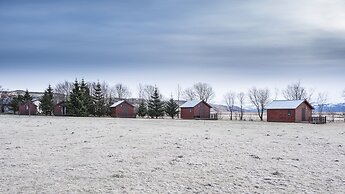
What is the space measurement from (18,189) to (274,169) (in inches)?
282

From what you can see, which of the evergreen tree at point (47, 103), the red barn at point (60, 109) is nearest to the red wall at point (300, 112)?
the red barn at point (60, 109)

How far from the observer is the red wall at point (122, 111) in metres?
69.6

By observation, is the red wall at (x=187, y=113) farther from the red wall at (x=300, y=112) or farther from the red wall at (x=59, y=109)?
the red wall at (x=59, y=109)

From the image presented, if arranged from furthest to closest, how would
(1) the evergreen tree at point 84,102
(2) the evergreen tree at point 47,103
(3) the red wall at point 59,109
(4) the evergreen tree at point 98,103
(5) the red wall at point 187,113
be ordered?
(2) the evergreen tree at point 47,103
(3) the red wall at point 59,109
(4) the evergreen tree at point 98,103
(5) the red wall at point 187,113
(1) the evergreen tree at point 84,102

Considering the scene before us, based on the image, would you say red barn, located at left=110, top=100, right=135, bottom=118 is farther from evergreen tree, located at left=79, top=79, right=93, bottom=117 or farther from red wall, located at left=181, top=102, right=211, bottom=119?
red wall, located at left=181, top=102, right=211, bottom=119

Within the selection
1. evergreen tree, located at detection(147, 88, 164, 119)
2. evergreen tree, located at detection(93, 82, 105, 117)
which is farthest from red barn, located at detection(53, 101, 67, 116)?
evergreen tree, located at detection(147, 88, 164, 119)

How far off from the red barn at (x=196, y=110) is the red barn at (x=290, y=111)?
15582 millimetres

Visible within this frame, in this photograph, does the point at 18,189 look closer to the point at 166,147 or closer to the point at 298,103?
the point at 166,147

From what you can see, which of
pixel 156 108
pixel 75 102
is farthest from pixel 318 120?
pixel 75 102

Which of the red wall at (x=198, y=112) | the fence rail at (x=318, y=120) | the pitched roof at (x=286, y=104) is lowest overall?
the fence rail at (x=318, y=120)

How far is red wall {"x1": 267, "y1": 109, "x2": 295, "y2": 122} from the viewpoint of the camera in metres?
50.5

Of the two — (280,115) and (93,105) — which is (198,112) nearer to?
(280,115)

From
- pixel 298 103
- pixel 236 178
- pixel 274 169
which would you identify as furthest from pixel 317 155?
pixel 298 103

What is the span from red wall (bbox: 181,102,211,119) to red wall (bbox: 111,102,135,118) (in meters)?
12.7
